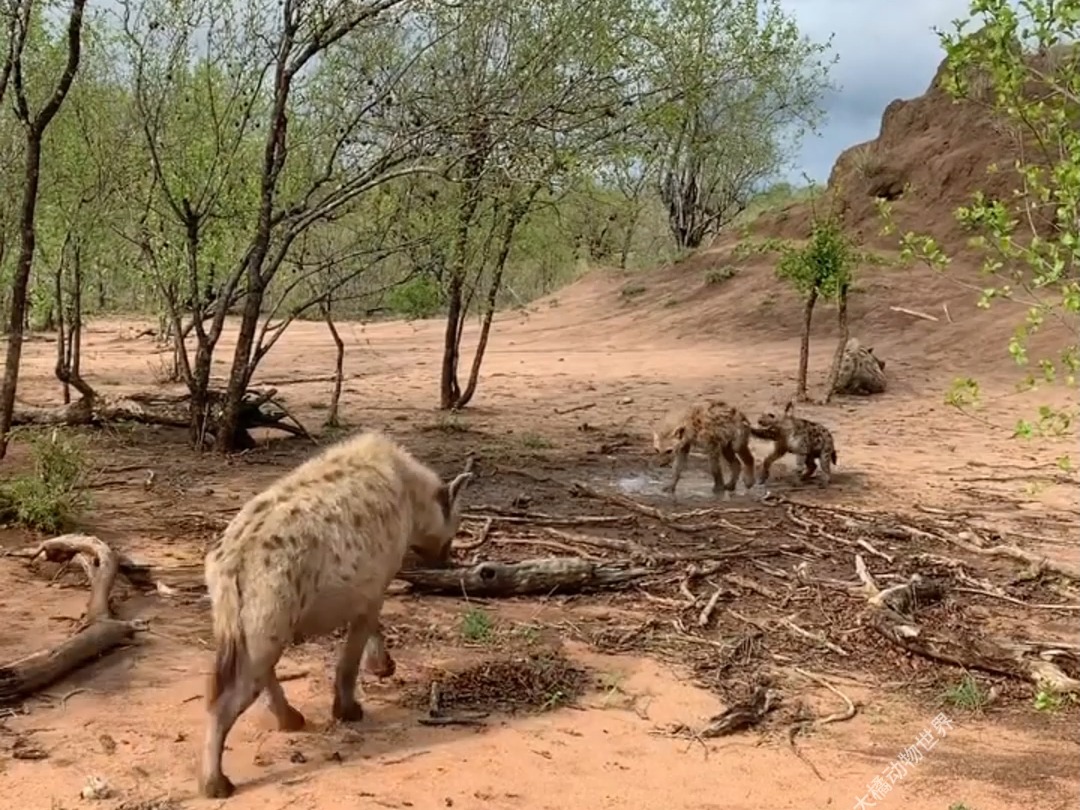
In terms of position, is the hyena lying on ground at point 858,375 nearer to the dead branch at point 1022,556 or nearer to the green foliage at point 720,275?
the dead branch at point 1022,556

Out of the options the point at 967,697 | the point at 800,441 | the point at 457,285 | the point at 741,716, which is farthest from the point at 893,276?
the point at 741,716

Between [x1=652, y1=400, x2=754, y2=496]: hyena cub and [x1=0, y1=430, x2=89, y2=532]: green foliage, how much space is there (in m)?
6.16

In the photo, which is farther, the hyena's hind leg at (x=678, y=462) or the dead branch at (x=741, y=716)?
the hyena's hind leg at (x=678, y=462)

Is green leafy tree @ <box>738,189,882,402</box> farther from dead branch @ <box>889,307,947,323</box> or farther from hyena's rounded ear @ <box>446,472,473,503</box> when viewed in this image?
hyena's rounded ear @ <box>446,472,473,503</box>

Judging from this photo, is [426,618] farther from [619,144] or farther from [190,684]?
[619,144]

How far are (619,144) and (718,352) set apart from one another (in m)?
13.3

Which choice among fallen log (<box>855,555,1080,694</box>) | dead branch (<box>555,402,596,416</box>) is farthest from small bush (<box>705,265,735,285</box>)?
fallen log (<box>855,555,1080,694</box>)

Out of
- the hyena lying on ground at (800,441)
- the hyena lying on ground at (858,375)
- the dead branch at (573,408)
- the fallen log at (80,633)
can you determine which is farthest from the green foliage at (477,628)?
the hyena lying on ground at (858,375)

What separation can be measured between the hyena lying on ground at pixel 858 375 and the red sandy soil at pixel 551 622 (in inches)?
17.4

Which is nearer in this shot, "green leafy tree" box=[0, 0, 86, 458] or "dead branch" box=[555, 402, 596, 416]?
"green leafy tree" box=[0, 0, 86, 458]

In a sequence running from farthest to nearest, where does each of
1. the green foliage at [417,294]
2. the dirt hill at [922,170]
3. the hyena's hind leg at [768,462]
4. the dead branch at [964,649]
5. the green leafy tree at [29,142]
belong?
the dirt hill at [922,170] < the green foliage at [417,294] < the hyena's hind leg at [768,462] < the green leafy tree at [29,142] < the dead branch at [964,649]

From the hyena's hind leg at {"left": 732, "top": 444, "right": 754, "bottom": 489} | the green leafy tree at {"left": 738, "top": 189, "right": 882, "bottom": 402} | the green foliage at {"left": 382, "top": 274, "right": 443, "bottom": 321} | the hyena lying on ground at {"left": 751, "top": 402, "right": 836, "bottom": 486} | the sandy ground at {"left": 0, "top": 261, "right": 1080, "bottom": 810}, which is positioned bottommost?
the sandy ground at {"left": 0, "top": 261, "right": 1080, "bottom": 810}

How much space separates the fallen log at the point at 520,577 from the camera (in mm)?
7828

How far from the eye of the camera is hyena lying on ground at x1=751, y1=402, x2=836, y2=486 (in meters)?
12.4
